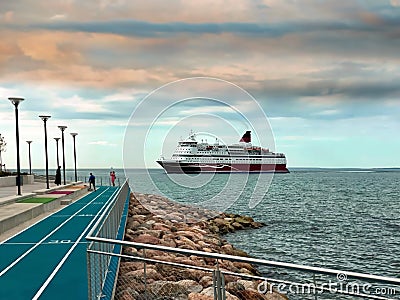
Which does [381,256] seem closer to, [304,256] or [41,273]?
[304,256]

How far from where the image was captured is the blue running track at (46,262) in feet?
28.6

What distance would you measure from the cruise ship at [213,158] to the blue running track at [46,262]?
6908 centimetres

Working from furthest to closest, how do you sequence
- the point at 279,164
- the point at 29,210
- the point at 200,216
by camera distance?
the point at 279,164
the point at 200,216
the point at 29,210

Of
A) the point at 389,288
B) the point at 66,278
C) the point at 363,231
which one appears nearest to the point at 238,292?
the point at 66,278

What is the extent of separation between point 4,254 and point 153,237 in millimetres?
7728

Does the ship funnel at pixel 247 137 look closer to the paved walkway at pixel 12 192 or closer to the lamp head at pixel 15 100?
the paved walkway at pixel 12 192

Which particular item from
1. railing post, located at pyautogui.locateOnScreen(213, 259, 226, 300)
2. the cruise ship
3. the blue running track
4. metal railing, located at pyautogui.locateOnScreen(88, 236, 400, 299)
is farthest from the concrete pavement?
the cruise ship

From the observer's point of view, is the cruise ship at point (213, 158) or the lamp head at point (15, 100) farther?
the cruise ship at point (213, 158)

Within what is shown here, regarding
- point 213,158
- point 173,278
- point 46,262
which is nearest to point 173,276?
point 173,278

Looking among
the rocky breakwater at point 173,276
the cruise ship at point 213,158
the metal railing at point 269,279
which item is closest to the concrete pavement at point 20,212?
the rocky breakwater at point 173,276

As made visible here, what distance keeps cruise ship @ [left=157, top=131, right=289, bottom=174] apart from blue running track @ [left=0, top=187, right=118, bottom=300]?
2720 inches

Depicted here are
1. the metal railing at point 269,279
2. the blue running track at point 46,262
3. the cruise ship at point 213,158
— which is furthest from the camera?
the cruise ship at point 213,158

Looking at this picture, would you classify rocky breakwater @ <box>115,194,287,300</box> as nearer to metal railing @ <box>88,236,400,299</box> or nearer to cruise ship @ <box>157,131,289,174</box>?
metal railing @ <box>88,236,400,299</box>

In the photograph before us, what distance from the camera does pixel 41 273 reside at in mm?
10094
